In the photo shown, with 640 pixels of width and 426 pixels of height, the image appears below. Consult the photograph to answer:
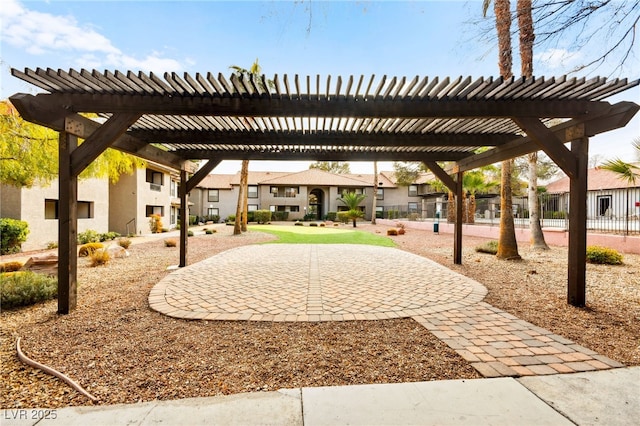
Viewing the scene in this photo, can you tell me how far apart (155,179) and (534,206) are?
2586 cm

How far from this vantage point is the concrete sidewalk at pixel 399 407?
219cm

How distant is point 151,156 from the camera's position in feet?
23.0

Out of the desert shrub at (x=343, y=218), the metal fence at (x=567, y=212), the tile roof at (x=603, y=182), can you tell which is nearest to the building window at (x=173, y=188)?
the desert shrub at (x=343, y=218)

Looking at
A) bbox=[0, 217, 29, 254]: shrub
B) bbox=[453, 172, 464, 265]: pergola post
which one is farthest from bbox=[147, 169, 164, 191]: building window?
bbox=[453, 172, 464, 265]: pergola post

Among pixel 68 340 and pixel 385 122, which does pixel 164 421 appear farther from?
pixel 385 122

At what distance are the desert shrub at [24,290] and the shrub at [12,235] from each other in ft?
28.2

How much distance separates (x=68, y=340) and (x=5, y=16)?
19.4ft

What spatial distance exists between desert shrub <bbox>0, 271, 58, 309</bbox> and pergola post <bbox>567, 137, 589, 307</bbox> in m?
9.32

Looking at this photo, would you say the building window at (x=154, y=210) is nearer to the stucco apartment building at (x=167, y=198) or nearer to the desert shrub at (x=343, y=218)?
the stucco apartment building at (x=167, y=198)

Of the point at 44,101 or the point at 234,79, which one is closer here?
the point at 234,79

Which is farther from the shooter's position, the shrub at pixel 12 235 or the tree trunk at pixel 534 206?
the shrub at pixel 12 235

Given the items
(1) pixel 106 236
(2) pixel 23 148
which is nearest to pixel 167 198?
(1) pixel 106 236

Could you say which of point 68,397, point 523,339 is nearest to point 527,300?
point 523,339

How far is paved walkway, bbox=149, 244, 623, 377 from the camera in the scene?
10.6 ft
